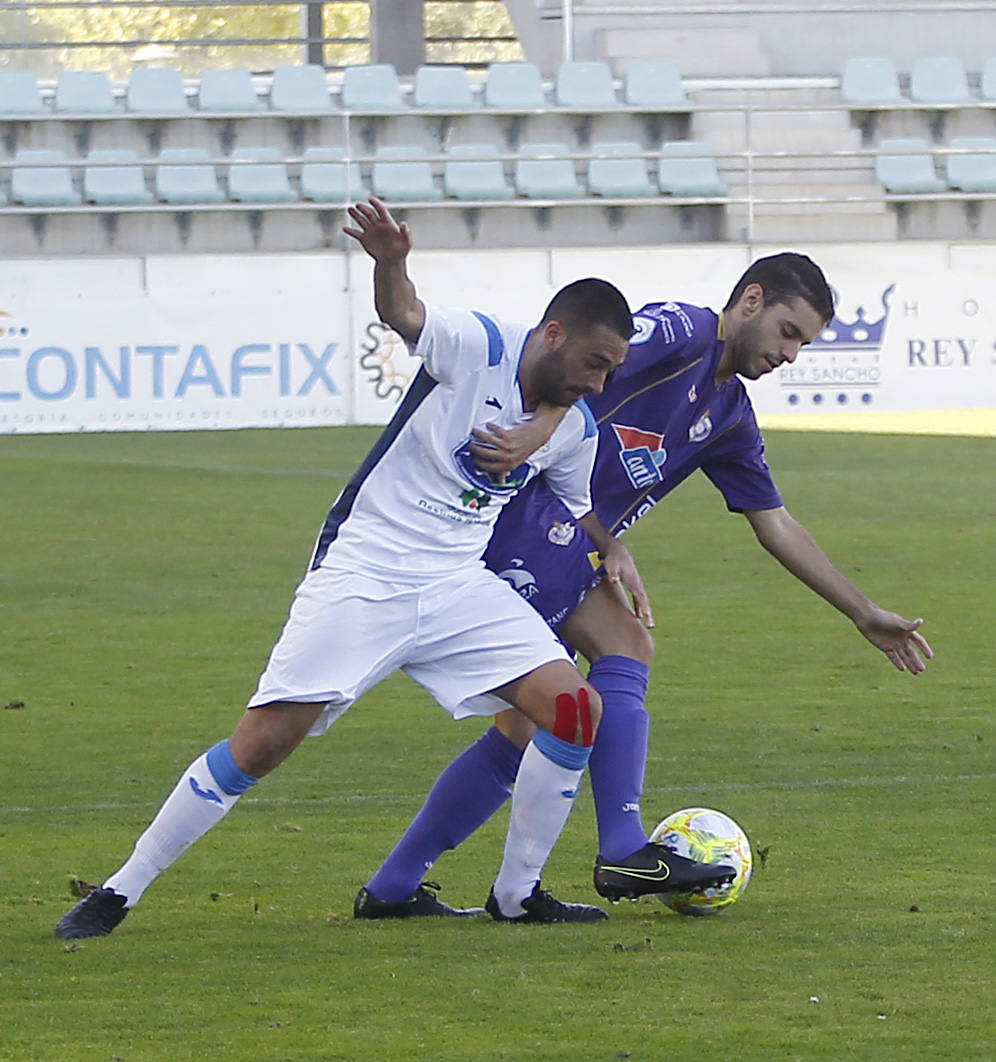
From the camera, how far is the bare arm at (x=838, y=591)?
4.73m

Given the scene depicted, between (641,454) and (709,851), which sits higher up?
(641,454)

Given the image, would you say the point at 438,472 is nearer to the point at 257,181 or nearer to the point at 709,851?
the point at 709,851

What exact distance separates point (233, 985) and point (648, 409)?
1665 mm

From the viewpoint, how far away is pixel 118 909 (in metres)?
4.11

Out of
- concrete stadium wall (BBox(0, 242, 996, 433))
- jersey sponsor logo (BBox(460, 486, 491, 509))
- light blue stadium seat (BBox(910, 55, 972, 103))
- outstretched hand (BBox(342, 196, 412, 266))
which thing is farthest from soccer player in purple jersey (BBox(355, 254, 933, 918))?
light blue stadium seat (BBox(910, 55, 972, 103))

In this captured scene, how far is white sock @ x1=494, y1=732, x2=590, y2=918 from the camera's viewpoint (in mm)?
4254

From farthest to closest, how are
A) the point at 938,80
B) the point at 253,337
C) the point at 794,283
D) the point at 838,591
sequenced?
the point at 938,80 → the point at 253,337 → the point at 838,591 → the point at 794,283

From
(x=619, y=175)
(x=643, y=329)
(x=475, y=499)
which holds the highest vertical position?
(x=619, y=175)

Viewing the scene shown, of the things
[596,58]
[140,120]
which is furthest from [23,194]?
[596,58]

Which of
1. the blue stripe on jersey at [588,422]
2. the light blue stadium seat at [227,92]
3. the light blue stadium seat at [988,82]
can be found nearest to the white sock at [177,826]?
the blue stripe on jersey at [588,422]

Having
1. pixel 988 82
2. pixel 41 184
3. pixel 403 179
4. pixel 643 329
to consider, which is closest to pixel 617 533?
pixel 643 329

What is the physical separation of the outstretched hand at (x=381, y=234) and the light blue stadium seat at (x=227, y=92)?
19.2m

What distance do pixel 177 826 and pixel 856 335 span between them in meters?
16.5

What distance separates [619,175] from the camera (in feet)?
73.4
